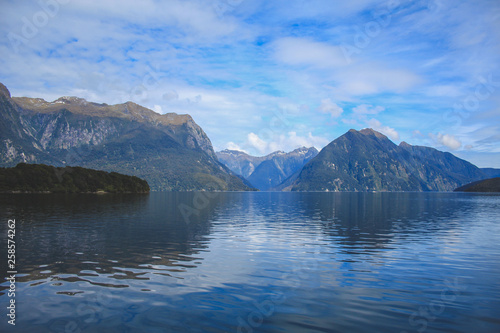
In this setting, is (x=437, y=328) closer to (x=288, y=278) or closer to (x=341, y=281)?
(x=341, y=281)

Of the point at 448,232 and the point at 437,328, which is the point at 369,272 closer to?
the point at 437,328

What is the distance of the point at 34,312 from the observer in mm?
17875

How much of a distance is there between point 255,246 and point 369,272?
16.4 metres

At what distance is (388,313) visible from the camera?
60.1ft

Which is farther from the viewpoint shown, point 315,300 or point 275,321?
point 315,300

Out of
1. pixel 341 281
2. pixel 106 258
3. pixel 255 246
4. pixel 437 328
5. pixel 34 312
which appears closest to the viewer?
pixel 437 328

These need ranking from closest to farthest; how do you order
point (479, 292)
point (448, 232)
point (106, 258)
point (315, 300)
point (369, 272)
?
point (315, 300) < point (479, 292) < point (369, 272) < point (106, 258) < point (448, 232)

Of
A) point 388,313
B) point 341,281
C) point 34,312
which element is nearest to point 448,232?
point 341,281

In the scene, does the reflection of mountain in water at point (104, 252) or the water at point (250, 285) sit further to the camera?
the reflection of mountain in water at point (104, 252)

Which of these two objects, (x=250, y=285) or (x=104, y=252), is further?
(x=104, y=252)

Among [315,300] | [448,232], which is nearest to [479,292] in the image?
[315,300]

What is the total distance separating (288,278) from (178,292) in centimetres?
931

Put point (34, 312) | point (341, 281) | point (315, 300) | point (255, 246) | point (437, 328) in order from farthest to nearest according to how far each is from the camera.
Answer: point (255, 246), point (341, 281), point (315, 300), point (34, 312), point (437, 328)

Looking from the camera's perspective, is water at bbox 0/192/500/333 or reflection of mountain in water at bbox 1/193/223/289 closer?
water at bbox 0/192/500/333
